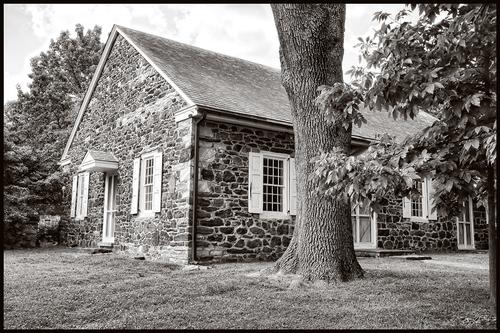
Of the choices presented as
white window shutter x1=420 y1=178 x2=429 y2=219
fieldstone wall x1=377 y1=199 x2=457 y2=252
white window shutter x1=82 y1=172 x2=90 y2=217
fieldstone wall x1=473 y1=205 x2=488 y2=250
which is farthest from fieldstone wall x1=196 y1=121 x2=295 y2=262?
fieldstone wall x1=473 y1=205 x2=488 y2=250

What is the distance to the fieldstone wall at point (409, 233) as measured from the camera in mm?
13742

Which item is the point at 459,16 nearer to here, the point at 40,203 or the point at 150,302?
the point at 150,302

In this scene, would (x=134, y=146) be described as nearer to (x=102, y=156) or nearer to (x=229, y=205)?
(x=102, y=156)

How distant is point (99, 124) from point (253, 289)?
423 inches

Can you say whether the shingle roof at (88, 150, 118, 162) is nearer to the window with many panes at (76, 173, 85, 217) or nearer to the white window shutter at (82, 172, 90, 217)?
the white window shutter at (82, 172, 90, 217)

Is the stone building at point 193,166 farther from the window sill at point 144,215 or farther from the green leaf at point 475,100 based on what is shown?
the green leaf at point 475,100

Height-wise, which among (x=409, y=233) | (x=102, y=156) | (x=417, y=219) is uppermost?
(x=102, y=156)

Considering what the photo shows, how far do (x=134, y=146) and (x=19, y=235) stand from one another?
593cm

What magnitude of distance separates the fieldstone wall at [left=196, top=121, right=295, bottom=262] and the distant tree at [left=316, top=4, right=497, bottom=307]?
5.85 meters

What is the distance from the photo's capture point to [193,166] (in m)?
10.6

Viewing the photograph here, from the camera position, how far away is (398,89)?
184 inches

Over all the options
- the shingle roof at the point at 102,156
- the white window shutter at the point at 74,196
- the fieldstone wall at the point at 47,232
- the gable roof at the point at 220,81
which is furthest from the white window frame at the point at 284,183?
the fieldstone wall at the point at 47,232

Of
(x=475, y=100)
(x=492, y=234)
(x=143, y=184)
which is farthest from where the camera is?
(x=143, y=184)

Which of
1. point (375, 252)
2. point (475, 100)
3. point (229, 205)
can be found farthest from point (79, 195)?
point (475, 100)
